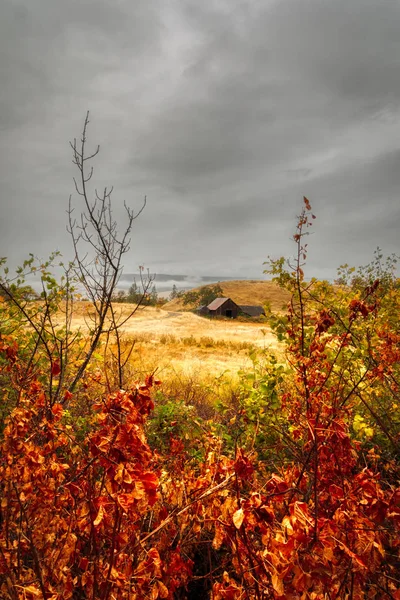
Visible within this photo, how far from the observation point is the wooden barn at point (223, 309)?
199 feet

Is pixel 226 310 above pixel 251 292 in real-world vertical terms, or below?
below

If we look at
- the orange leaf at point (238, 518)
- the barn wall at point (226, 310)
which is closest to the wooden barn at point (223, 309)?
the barn wall at point (226, 310)

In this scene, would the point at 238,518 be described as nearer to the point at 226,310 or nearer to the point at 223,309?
the point at 223,309

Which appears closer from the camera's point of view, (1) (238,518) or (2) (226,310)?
(1) (238,518)

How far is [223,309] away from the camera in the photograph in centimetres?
6156

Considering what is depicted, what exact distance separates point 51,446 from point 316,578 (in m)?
1.64

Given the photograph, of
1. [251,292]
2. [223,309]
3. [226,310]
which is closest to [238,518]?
[223,309]

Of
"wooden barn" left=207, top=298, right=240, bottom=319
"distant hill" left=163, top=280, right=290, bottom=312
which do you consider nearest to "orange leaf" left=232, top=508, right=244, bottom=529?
"wooden barn" left=207, top=298, right=240, bottom=319

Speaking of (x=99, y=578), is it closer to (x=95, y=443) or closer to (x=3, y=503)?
(x=3, y=503)

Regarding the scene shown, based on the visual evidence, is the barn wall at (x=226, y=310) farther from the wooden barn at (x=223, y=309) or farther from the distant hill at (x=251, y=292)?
Answer: the distant hill at (x=251, y=292)

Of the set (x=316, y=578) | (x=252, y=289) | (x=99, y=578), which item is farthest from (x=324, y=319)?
(x=252, y=289)

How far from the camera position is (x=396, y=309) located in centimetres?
504

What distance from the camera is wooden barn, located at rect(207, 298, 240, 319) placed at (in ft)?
199

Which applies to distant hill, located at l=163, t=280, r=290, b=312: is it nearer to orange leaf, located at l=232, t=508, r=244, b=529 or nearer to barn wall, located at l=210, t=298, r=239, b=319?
barn wall, located at l=210, t=298, r=239, b=319
